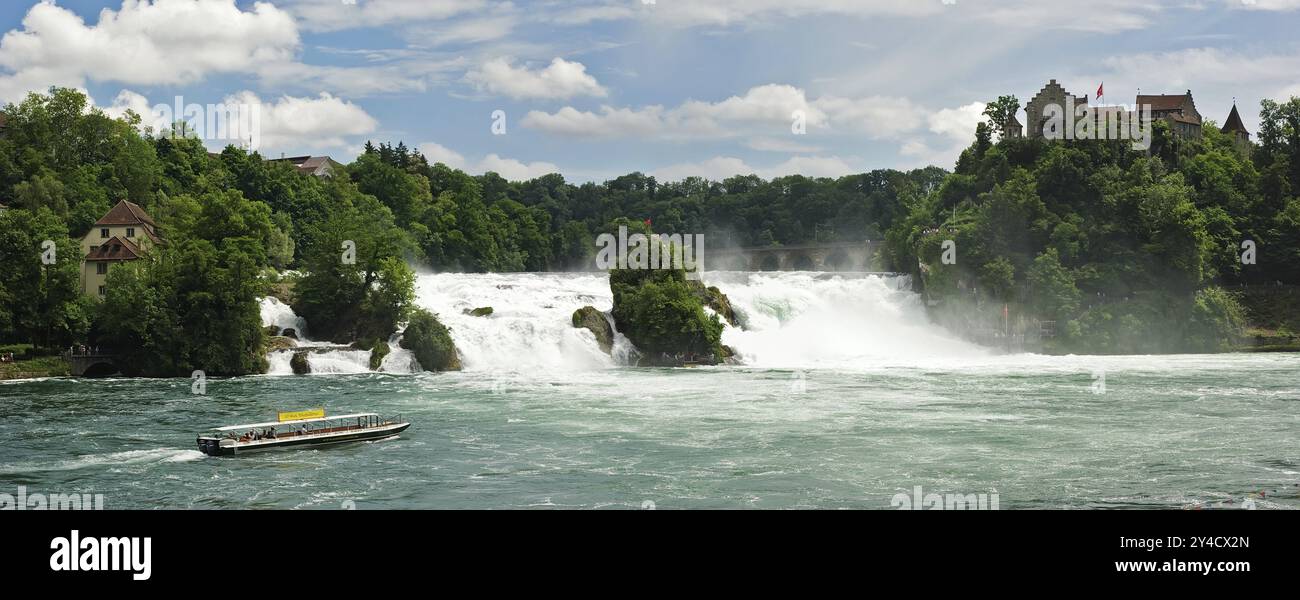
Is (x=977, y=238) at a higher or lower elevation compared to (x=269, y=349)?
higher

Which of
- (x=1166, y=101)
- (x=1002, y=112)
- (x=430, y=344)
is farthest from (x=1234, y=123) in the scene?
(x=430, y=344)

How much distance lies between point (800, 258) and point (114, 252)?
65.6 meters

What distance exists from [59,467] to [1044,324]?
173 feet

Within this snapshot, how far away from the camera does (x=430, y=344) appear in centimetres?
4853

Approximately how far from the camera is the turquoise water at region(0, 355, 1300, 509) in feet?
74.1

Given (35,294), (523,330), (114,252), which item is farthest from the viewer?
(114,252)

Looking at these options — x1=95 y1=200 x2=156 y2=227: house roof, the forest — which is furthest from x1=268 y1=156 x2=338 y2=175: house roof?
x1=95 y1=200 x2=156 y2=227: house roof

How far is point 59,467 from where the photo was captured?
2544 centimetres

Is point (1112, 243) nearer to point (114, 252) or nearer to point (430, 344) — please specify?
point (430, 344)

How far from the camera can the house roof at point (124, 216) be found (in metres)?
57.4

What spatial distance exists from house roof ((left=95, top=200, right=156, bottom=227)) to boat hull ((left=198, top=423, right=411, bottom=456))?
3434 centimetres
